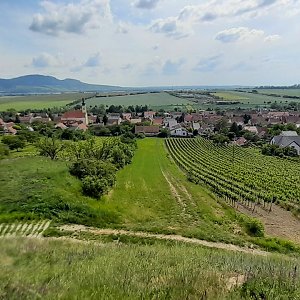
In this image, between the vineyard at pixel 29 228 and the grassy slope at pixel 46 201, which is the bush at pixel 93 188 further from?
the vineyard at pixel 29 228

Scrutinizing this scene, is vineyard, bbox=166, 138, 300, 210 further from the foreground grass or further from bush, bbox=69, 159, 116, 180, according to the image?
the foreground grass

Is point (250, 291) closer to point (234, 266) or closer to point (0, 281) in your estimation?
point (234, 266)

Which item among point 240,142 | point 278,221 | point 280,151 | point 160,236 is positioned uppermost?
point 160,236

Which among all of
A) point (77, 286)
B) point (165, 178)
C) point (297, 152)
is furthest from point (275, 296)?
point (297, 152)

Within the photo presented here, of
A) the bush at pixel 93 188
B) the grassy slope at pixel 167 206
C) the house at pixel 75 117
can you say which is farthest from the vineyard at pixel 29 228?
the house at pixel 75 117

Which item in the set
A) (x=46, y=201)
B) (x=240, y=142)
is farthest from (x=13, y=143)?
(x=240, y=142)

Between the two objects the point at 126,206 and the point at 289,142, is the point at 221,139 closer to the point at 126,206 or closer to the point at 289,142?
the point at 289,142
